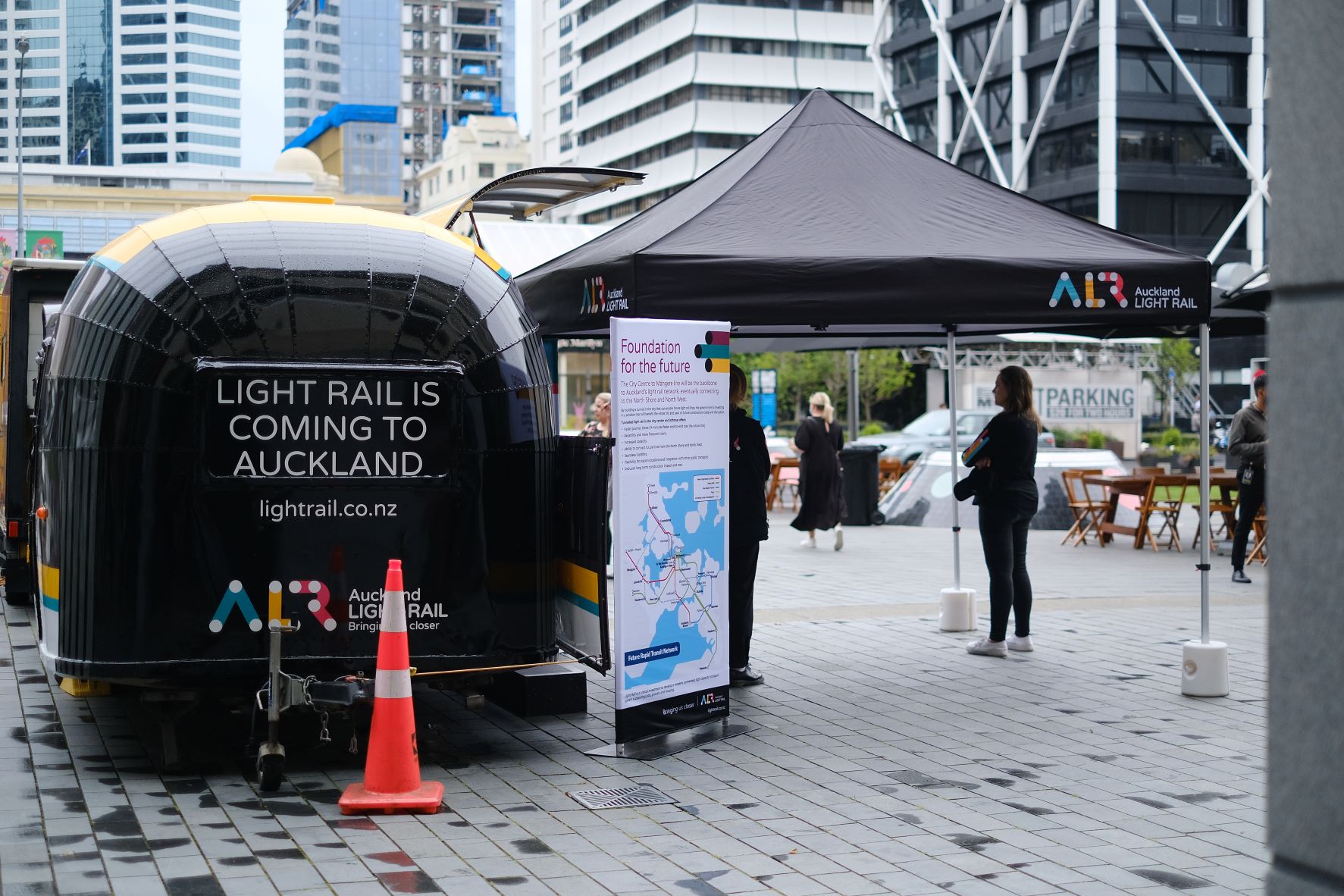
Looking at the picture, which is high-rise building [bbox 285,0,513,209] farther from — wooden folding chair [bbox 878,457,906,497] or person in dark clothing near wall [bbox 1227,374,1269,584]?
person in dark clothing near wall [bbox 1227,374,1269,584]

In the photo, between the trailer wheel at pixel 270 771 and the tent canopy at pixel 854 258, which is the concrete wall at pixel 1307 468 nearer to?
the trailer wheel at pixel 270 771

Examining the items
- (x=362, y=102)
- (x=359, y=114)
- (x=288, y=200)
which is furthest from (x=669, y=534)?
(x=362, y=102)

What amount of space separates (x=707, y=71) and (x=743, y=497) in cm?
9416

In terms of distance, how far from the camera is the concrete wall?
7.65 feet

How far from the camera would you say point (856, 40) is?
102375mm

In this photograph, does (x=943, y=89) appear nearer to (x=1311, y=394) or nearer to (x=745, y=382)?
(x=745, y=382)

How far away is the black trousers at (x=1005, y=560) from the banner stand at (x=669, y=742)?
2642 mm

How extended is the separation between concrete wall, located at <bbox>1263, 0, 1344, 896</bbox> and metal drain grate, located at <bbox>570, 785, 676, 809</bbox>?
4212mm

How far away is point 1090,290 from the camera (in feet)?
26.5

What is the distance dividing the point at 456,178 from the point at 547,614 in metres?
139

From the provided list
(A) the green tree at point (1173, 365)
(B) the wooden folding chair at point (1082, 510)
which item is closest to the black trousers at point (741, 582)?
(B) the wooden folding chair at point (1082, 510)

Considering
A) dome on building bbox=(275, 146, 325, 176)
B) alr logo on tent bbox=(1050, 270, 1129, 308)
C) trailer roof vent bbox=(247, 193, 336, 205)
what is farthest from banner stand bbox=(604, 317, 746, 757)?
dome on building bbox=(275, 146, 325, 176)

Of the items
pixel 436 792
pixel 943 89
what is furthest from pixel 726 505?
pixel 943 89

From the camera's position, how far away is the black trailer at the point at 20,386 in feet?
39.0
